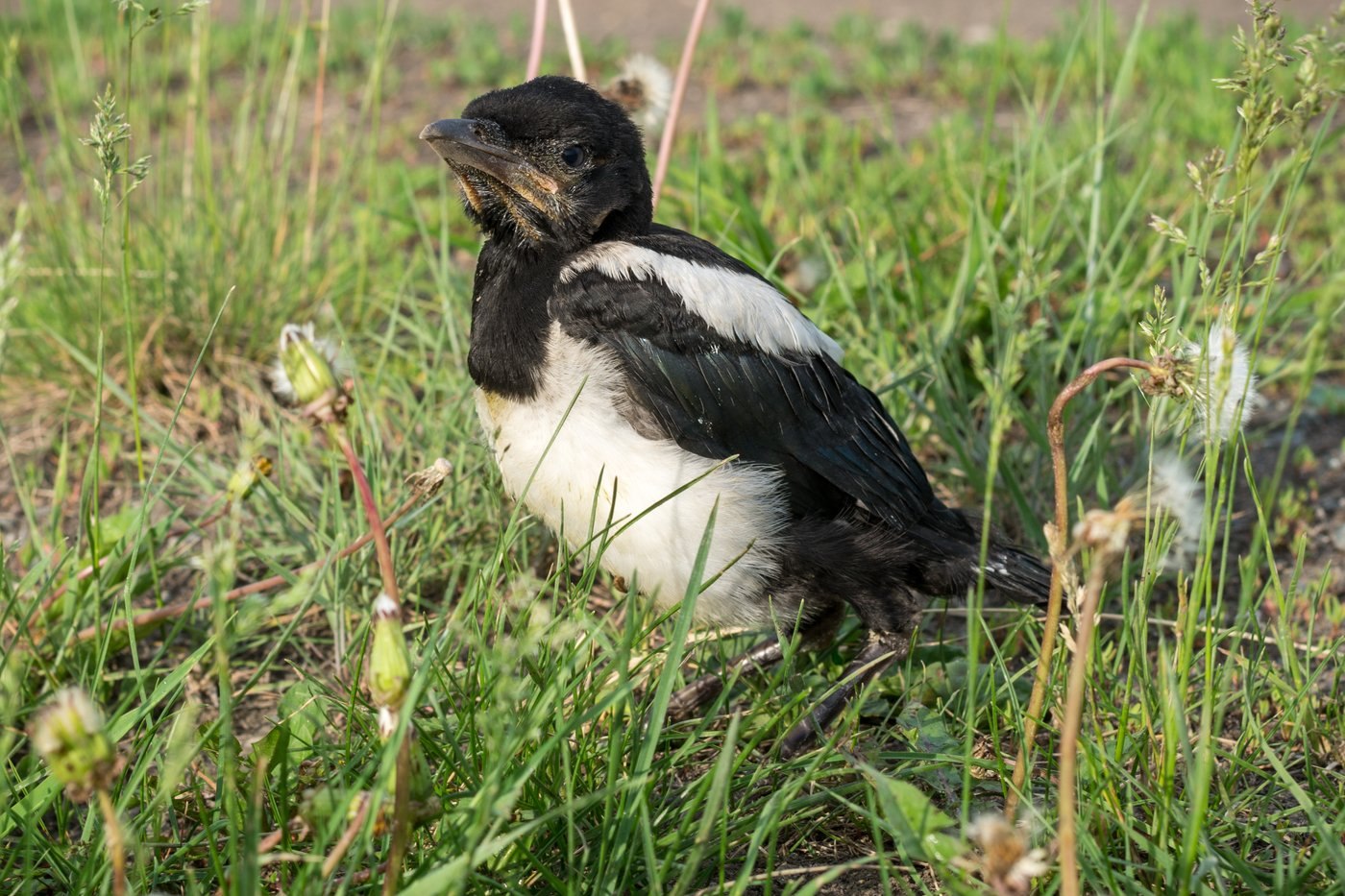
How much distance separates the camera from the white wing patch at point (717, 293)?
8.98 ft

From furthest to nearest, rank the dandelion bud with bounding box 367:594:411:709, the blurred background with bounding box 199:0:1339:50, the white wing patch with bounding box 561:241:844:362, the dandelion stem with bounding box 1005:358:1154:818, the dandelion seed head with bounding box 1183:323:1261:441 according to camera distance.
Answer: the blurred background with bounding box 199:0:1339:50
the white wing patch with bounding box 561:241:844:362
the dandelion stem with bounding box 1005:358:1154:818
the dandelion seed head with bounding box 1183:323:1261:441
the dandelion bud with bounding box 367:594:411:709

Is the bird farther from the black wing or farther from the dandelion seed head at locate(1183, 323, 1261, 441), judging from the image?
the dandelion seed head at locate(1183, 323, 1261, 441)

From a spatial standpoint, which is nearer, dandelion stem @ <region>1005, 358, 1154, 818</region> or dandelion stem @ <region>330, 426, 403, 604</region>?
dandelion stem @ <region>330, 426, 403, 604</region>

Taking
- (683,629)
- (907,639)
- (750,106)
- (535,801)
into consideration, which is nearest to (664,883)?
(535,801)

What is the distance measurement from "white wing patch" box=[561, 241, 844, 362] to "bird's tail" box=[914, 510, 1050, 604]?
0.49m

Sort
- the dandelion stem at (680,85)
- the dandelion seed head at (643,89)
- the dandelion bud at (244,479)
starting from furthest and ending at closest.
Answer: the dandelion seed head at (643,89) → the dandelion stem at (680,85) → the dandelion bud at (244,479)

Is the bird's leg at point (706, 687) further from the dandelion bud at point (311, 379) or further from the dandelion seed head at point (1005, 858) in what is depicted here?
the dandelion bud at point (311, 379)

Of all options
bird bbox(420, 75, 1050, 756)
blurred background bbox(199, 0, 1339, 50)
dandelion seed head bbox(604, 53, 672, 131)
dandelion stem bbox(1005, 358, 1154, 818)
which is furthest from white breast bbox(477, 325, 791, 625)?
blurred background bbox(199, 0, 1339, 50)

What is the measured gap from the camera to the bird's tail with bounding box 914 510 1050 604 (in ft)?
9.26

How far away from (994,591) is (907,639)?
0.37 m

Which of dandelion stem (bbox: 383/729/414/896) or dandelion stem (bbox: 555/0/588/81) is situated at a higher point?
dandelion stem (bbox: 555/0/588/81)

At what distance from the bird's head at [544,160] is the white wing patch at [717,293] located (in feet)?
0.33

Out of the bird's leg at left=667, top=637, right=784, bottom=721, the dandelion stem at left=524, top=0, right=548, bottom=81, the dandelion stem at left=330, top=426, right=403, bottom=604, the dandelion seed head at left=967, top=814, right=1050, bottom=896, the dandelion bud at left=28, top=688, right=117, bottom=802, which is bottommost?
the bird's leg at left=667, top=637, right=784, bottom=721

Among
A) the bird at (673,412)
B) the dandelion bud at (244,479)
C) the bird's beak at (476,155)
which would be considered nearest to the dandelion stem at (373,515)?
the dandelion bud at (244,479)
